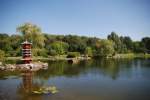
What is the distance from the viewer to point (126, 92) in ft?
33.9

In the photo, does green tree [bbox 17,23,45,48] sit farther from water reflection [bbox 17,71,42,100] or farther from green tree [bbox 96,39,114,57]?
green tree [bbox 96,39,114,57]

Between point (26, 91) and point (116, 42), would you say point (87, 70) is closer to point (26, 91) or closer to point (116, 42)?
point (26, 91)

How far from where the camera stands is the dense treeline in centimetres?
2547

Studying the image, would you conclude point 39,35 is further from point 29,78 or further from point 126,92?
point 126,92

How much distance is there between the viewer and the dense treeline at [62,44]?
25469 millimetres

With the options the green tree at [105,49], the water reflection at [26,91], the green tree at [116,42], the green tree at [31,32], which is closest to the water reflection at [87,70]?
the water reflection at [26,91]

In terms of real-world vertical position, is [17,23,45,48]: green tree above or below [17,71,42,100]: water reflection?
above

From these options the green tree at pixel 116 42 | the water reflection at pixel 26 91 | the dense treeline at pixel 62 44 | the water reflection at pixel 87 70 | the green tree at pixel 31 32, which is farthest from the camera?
the green tree at pixel 116 42

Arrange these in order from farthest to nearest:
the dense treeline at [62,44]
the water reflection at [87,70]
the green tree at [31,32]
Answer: the dense treeline at [62,44] → the green tree at [31,32] → the water reflection at [87,70]

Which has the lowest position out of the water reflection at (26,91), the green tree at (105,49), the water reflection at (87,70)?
the water reflection at (26,91)

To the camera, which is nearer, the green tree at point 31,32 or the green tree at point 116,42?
the green tree at point 31,32

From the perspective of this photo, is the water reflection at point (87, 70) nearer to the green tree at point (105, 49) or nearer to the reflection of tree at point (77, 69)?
the reflection of tree at point (77, 69)

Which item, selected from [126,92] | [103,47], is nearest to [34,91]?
[126,92]

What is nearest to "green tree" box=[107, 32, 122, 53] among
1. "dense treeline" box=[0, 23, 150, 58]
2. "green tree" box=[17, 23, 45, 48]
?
"dense treeline" box=[0, 23, 150, 58]
